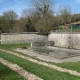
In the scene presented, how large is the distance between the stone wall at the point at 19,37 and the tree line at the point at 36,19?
1.89 metres

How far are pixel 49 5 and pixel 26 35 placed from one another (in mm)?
14864

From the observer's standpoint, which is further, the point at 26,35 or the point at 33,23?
the point at 33,23

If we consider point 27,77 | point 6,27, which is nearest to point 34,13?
point 6,27

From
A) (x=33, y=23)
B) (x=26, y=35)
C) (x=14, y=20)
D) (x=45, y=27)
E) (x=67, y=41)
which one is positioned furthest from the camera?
(x=14, y=20)

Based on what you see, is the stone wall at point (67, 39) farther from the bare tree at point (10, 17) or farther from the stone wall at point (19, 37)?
the bare tree at point (10, 17)

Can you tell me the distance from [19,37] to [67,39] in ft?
29.5

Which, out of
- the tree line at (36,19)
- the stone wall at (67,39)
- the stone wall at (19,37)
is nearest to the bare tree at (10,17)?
the tree line at (36,19)

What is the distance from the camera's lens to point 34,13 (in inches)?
1722

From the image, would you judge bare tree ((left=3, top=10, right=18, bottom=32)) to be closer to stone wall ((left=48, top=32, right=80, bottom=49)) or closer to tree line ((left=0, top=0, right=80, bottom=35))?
tree line ((left=0, top=0, right=80, bottom=35))

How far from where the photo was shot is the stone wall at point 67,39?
24609 mm

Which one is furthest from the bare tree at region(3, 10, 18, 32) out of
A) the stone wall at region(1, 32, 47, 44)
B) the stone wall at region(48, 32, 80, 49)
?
the stone wall at region(48, 32, 80, 49)

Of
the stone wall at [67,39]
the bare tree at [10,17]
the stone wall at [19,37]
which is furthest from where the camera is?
the bare tree at [10,17]

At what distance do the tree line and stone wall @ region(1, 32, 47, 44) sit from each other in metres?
1.89

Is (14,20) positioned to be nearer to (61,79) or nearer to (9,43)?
(9,43)
